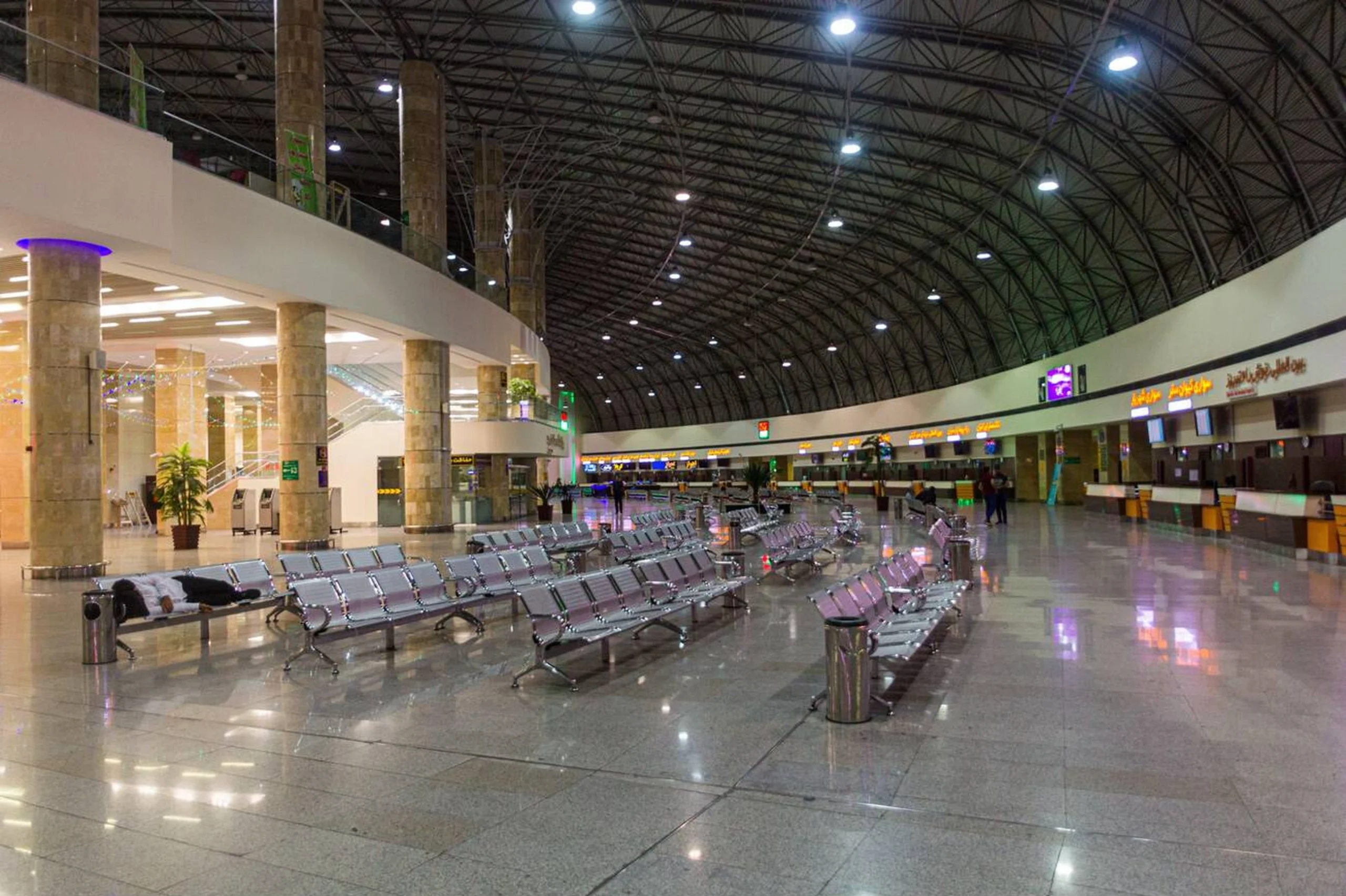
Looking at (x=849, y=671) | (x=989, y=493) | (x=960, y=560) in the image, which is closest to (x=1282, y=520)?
(x=960, y=560)

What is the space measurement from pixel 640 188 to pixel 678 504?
47.7ft

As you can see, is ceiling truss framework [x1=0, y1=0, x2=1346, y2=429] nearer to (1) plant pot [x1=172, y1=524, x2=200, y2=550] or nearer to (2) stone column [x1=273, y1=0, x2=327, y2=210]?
(2) stone column [x1=273, y1=0, x2=327, y2=210]

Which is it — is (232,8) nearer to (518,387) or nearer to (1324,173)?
(518,387)

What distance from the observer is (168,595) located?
924 centimetres

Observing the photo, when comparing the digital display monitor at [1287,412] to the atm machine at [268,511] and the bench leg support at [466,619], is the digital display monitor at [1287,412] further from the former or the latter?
the atm machine at [268,511]

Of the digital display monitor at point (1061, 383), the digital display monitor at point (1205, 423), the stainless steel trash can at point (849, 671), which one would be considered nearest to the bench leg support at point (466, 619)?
the stainless steel trash can at point (849, 671)

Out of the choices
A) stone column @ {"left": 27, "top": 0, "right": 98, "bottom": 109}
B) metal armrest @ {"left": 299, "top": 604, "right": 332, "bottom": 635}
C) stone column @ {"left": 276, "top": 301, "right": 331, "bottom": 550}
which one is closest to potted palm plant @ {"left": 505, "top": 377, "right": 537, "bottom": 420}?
stone column @ {"left": 276, "top": 301, "right": 331, "bottom": 550}

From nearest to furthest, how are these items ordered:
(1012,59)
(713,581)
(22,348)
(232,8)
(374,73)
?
(713,581), (22,348), (1012,59), (232,8), (374,73)

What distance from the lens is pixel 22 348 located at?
22109mm

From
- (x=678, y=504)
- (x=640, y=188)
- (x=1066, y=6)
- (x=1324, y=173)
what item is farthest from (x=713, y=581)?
(x=640, y=188)

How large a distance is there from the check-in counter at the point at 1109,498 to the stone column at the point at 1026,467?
840cm

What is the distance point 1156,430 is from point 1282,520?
34.5 ft

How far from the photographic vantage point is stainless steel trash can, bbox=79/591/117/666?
8.28 metres

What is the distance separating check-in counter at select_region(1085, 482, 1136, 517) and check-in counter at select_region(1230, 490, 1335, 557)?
30.3 ft
